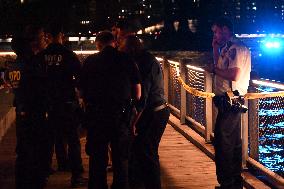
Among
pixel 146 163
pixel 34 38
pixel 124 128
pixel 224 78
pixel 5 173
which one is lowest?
pixel 5 173

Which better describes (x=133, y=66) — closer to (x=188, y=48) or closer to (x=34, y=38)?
(x=34, y=38)

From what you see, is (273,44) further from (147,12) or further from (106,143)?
(147,12)

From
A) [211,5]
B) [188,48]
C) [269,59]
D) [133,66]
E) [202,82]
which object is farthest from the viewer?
[211,5]

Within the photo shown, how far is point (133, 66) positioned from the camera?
5121 millimetres

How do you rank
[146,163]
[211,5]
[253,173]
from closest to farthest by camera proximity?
[146,163] < [253,173] < [211,5]

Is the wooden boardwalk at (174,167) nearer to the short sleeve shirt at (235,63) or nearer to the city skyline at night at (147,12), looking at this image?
the short sleeve shirt at (235,63)

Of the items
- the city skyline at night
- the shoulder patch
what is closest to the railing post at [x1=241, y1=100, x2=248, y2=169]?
the shoulder patch

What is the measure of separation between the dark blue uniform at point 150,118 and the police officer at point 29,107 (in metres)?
1.08

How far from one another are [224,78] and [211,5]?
2773 inches

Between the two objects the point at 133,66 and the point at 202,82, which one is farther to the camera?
the point at 202,82

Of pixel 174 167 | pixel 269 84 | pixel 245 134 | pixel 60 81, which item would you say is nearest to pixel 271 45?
pixel 174 167

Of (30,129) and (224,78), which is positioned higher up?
(224,78)

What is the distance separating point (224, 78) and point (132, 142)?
1136 mm

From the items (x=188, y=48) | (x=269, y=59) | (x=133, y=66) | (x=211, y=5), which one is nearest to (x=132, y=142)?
(x=133, y=66)
